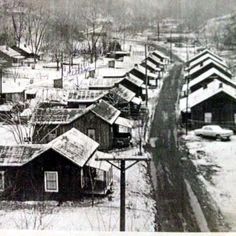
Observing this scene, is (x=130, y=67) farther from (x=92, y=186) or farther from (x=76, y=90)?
(x=92, y=186)

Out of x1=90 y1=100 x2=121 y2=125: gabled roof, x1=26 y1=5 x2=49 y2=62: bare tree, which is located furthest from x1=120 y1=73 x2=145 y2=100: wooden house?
x1=26 y1=5 x2=49 y2=62: bare tree

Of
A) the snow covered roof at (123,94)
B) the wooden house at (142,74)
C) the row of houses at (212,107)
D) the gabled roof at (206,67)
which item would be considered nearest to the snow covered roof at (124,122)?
the row of houses at (212,107)

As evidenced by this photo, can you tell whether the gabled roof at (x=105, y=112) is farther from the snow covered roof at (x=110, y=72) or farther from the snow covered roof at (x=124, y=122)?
the snow covered roof at (x=110, y=72)

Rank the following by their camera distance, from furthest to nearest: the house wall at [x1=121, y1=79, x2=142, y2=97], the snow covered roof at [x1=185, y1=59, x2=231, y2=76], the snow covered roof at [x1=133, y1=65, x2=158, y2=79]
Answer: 1. the snow covered roof at [x1=185, y1=59, x2=231, y2=76]
2. the snow covered roof at [x1=133, y1=65, x2=158, y2=79]
3. the house wall at [x1=121, y1=79, x2=142, y2=97]

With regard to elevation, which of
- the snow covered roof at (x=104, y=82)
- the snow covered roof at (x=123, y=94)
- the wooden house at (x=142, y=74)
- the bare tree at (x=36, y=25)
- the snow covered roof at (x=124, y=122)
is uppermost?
the wooden house at (x=142, y=74)

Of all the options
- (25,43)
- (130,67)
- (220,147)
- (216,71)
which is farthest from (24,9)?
(216,71)

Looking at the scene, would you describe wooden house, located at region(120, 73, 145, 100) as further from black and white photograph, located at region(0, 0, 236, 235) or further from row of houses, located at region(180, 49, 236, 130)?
black and white photograph, located at region(0, 0, 236, 235)
